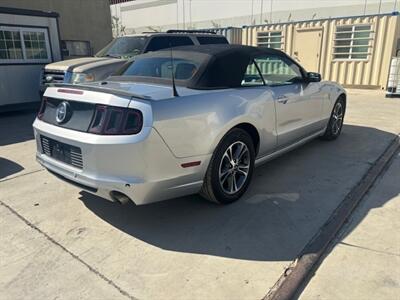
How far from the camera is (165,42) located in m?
8.34

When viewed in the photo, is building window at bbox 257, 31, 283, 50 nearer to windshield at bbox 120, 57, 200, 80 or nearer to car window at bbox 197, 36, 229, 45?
car window at bbox 197, 36, 229, 45

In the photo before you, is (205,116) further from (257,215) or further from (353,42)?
(353,42)

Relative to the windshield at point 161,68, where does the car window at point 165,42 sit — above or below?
above

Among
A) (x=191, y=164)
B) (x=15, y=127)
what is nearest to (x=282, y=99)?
(x=191, y=164)

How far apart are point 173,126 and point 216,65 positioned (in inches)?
40.7

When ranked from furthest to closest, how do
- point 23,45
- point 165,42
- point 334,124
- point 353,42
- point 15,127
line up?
point 353,42, point 23,45, point 165,42, point 15,127, point 334,124

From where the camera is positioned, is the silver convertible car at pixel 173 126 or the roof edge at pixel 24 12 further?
the roof edge at pixel 24 12

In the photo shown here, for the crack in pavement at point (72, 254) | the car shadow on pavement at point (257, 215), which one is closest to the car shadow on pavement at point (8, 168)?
the crack in pavement at point (72, 254)

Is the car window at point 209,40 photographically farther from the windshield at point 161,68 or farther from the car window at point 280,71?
the windshield at point 161,68

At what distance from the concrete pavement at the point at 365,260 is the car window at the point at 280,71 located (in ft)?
5.93

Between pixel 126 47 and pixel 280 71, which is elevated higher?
pixel 126 47

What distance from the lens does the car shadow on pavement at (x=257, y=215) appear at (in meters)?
2.88

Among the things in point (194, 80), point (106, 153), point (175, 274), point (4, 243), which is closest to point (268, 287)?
point (175, 274)

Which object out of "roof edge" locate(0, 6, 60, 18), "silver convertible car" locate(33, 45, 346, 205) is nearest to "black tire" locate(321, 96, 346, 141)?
"silver convertible car" locate(33, 45, 346, 205)
